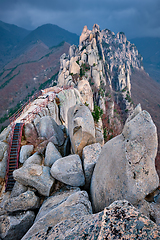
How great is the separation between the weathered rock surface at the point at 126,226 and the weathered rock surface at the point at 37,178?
Answer: 17.2ft

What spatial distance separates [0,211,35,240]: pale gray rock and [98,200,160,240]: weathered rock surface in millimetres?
5381

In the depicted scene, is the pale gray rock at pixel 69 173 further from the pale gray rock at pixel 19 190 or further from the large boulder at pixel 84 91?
the large boulder at pixel 84 91

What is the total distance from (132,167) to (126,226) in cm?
223

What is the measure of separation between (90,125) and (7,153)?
24.4ft

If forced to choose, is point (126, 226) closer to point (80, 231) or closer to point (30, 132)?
point (80, 231)

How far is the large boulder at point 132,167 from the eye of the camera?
14.8 ft

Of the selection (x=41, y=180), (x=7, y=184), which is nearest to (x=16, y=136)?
(x=7, y=184)

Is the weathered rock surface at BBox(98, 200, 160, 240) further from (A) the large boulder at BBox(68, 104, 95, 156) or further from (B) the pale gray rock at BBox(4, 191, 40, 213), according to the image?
(A) the large boulder at BBox(68, 104, 95, 156)

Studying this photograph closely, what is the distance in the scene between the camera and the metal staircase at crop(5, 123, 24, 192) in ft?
31.2

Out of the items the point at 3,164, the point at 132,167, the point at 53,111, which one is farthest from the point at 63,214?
the point at 53,111

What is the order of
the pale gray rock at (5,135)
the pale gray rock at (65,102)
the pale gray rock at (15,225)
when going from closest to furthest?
the pale gray rock at (15,225), the pale gray rock at (5,135), the pale gray rock at (65,102)

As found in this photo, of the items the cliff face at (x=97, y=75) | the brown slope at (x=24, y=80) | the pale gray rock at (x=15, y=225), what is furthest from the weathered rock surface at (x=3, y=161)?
the brown slope at (x=24, y=80)

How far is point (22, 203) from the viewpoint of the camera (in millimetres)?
6660

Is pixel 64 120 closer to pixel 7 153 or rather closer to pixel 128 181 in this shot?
pixel 7 153
